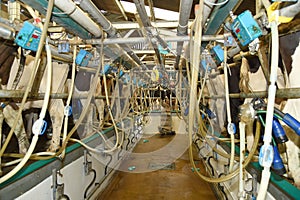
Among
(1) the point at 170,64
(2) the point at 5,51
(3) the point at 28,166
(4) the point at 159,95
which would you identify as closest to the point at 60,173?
(3) the point at 28,166

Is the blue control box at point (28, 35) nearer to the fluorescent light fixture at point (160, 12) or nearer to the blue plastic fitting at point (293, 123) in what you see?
the blue plastic fitting at point (293, 123)

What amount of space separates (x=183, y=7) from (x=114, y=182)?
7.04 ft

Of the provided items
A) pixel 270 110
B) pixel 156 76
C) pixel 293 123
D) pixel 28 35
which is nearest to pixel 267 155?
pixel 270 110

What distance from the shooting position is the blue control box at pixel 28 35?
0.87 m

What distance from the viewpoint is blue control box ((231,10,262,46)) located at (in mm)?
790

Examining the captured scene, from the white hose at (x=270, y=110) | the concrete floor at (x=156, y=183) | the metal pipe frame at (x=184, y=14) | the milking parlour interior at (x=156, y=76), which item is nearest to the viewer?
the white hose at (x=270, y=110)

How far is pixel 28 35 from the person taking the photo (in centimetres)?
88

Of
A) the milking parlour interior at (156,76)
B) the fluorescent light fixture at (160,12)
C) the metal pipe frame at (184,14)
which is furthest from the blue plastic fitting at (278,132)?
the fluorescent light fixture at (160,12)

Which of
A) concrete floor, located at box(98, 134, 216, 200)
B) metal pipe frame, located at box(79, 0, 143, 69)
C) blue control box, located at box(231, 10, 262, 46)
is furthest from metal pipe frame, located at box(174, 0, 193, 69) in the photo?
concrete floor, located at box(98, 134, 216, 200)

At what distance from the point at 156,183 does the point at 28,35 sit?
6.93 feet

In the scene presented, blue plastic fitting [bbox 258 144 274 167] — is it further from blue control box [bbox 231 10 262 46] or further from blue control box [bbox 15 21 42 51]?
blue control box [bbox 15 21 42 51]

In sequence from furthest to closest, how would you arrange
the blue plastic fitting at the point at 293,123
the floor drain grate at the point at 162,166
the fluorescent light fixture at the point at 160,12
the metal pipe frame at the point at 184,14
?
1. the floor drain grate at the point at 162,166
2. the fluorescent light fixture at the point at 160,12
3. the metal pipe frame at the point at 184,14
4. the blue plastic fitting at the point at 293,123

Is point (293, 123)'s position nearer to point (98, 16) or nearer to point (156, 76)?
point (98, 16)

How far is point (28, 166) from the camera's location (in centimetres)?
109
